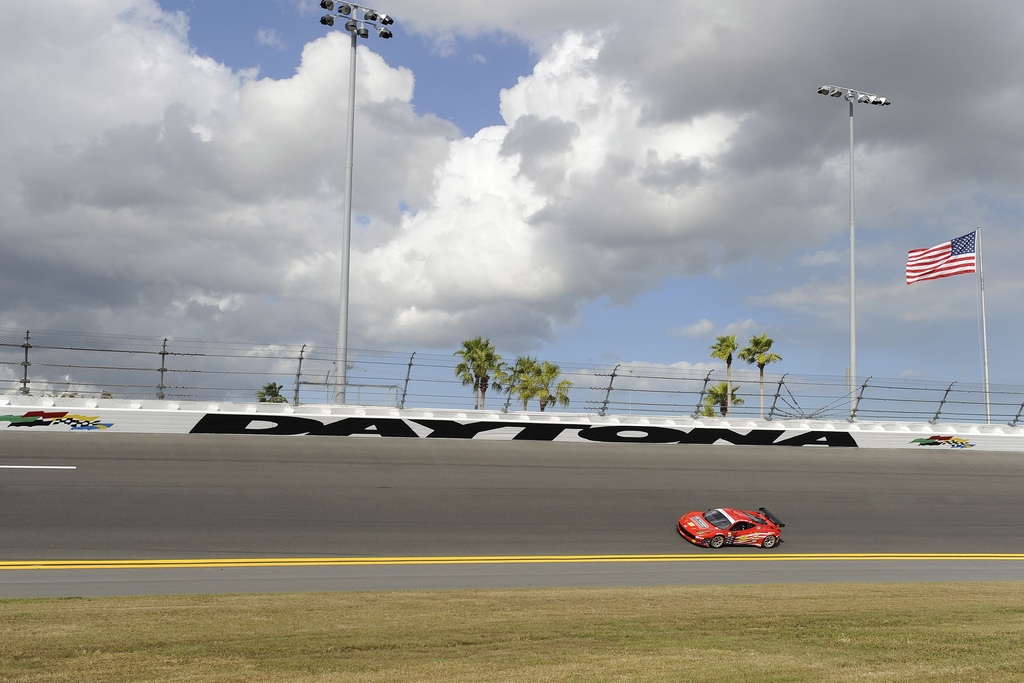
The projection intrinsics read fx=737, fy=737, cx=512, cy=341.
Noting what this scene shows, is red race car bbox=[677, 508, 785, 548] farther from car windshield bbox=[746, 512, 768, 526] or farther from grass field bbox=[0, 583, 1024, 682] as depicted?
grass field bbox=[0, 583, 1024, 682]

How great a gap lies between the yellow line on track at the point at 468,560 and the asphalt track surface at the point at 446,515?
0.06m

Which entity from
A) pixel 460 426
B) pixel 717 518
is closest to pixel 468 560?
pixel 717 518

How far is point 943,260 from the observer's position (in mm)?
29469

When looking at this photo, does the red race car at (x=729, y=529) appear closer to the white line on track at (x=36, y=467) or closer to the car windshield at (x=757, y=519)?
the car windshield at (x=757, y=519)

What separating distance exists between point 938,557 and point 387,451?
13.3 m

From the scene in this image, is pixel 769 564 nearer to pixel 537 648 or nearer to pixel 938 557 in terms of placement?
pixel 938 557

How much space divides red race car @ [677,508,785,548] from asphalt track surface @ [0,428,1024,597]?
27cm

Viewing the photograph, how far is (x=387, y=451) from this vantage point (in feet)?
64.8

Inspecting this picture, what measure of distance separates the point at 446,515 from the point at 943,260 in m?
24.0

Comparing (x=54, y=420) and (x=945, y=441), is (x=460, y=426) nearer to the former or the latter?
(x=54, y=420)

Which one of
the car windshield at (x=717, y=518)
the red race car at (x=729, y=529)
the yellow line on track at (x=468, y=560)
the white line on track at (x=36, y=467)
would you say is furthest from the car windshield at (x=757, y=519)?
the white line on track at (x=36, y=467)

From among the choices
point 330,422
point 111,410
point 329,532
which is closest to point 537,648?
point 329,532

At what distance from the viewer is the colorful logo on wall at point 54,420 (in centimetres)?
1850

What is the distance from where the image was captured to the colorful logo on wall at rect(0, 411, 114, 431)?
728 inches
